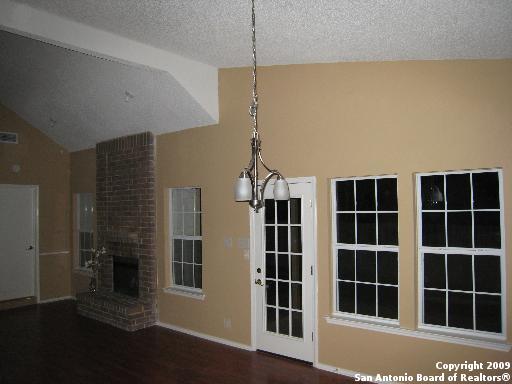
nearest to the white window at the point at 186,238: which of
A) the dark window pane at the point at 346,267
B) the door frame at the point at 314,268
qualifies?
the door frame at the point at 314,268

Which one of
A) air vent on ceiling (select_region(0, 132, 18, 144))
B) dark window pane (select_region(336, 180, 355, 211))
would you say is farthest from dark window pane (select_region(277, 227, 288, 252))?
air vent on ceiling (select_region(0, 132, 18, 144))

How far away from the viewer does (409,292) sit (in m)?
3.78

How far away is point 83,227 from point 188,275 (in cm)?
336

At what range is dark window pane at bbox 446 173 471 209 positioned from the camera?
3.61 meters

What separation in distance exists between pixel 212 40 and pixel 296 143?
1483 mm

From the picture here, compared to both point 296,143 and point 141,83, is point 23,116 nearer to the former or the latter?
point 141,83

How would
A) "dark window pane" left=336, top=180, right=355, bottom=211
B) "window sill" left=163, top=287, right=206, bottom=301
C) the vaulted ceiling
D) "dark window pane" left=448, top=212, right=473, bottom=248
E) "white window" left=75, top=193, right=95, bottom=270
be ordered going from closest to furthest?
the vaulted ceiling, "dark window pane" left=448, top=212, right=473, bottom=248, "dark window pane" left=336, top=180, right=355, bottom=211, "window sill" left=163, top=287, right=206, bottom=301, "white window" left=75, top=193, right=95, bottom=270

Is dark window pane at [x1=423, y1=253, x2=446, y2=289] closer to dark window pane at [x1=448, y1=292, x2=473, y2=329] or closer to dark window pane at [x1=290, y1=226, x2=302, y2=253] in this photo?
dark window pane at [x1=448, y1=292, x2=473, y2=329]

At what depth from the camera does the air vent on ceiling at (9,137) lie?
7.21 metres

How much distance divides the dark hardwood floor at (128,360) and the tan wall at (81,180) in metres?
1.71

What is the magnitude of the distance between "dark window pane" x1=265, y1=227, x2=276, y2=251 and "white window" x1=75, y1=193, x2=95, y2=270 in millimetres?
4456

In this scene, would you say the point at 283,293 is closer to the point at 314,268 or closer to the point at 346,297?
the point at 314,268

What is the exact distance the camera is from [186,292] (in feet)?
18.5

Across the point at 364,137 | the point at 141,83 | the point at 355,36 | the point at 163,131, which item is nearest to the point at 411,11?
the point at 355,36
